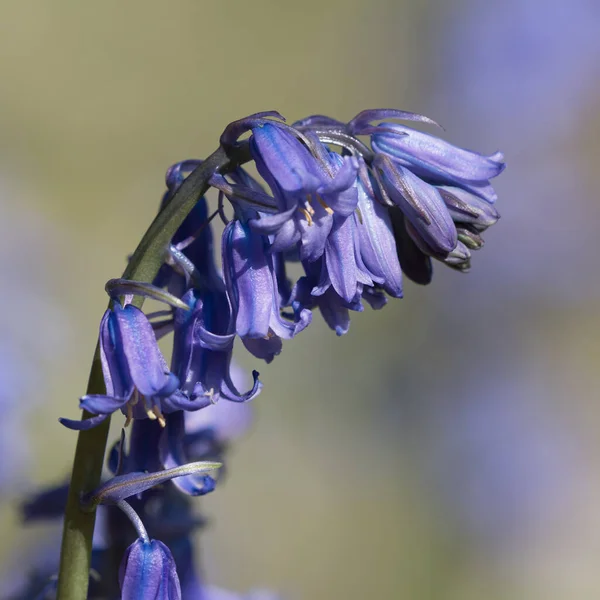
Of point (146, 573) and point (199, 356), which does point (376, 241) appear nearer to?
point (199, 356)

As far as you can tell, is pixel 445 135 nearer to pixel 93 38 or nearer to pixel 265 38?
pixel 265 38

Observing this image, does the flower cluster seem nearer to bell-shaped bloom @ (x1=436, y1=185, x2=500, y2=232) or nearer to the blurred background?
bell-shaped bloom @ (x1=436, y1=185, x2=500, y2=232)

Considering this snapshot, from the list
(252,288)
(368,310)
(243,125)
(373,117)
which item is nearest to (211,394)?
(252,288)

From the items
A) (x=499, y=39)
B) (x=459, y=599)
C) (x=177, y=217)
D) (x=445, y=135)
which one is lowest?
(x=459, y=599)

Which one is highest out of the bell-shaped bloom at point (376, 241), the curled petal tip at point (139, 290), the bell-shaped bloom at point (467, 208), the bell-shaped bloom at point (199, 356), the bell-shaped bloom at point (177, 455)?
the bell-shaped bloom at point (467, 208)

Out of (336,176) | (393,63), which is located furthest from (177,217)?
(393,63)

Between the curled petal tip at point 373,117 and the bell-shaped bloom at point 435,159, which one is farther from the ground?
the curled petal tip at point 373,117

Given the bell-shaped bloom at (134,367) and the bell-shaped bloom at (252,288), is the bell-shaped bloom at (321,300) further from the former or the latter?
the bell-shaped bloom at (134,367)

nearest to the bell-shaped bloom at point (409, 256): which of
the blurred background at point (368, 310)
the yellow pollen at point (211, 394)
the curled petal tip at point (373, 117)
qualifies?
the curled petal tip at point (373, 117)
